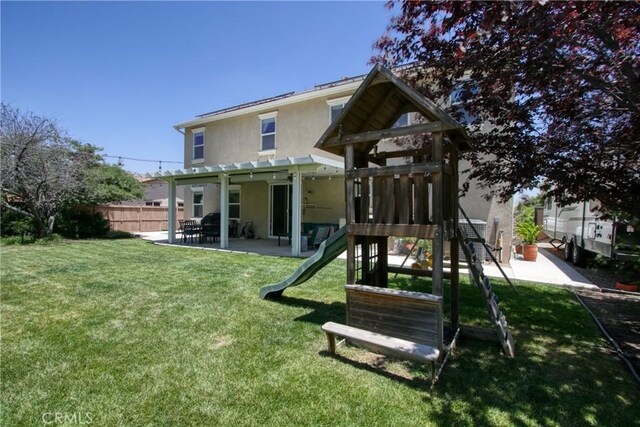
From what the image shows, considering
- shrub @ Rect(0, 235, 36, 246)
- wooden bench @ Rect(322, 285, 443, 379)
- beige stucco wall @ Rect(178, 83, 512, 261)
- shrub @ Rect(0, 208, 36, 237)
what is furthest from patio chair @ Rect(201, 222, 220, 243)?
wooden bench @ Rect(322, 285, 443, 379)

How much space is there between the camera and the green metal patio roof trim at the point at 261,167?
32.6 feet

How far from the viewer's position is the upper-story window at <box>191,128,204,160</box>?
1730 cm

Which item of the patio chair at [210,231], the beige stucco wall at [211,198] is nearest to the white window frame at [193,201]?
Result: the beige stucco wall at [211,198]

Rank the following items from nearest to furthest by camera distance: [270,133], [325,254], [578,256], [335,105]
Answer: [325,254] → [578,256] → [335,105] → [270,133]

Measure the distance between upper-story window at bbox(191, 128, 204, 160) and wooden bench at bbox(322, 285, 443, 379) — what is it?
15.5 metres

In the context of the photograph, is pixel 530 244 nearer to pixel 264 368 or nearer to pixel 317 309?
pixel 317 309

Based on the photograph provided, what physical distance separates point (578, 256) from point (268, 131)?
12.4 m

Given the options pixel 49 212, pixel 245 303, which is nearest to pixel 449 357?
pixel 245 303

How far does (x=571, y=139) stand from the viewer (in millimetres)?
4672

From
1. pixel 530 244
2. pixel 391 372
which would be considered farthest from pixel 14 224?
pixel 530 244

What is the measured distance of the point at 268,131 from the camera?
48.4 ft

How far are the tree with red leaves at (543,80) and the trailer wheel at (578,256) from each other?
6.12m

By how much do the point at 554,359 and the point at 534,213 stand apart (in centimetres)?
1697

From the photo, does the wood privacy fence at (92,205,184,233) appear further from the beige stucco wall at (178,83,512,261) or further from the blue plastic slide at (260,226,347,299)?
the blue plastic slide at (260,226,347,299)
